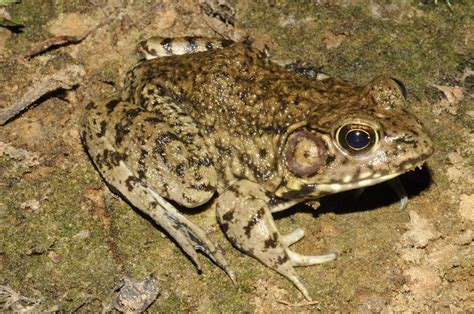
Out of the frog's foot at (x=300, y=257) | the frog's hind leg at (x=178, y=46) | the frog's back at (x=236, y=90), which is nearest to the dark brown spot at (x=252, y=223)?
the frog's foot at (x=300, y=257)

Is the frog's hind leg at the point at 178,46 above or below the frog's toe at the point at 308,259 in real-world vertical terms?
above

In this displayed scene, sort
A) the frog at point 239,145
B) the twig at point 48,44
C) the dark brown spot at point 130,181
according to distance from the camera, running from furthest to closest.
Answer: the twig at point 48,44 < the dark brown spot at point 130,181 < the frog at point 239,145

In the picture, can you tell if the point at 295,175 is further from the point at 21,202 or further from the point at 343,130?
the point at 21,202

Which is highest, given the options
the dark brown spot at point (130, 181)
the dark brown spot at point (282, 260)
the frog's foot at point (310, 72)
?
the frog's foot at point (310, 72)

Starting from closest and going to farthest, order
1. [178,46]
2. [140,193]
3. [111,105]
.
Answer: [140,193], [111,105], [178,46]

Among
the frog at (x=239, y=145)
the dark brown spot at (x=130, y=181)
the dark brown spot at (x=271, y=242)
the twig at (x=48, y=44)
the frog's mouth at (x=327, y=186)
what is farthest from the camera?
the twig at (x=48, y=44)

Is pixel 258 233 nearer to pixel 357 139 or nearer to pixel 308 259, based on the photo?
pixel 308 259

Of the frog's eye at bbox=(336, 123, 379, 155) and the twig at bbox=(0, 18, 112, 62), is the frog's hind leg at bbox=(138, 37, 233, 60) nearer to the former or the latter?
the twig at bbox=(0, 18, 112, 62)

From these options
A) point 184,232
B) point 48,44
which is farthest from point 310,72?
point 48,44

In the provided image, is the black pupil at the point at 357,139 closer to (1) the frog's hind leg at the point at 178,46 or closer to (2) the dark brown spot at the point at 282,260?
(2) the dark brown spot at the point at 282,260
